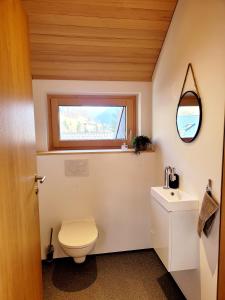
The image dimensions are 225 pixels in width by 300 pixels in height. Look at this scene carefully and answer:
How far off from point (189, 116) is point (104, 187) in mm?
1187

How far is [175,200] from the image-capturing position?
1591 millimetres

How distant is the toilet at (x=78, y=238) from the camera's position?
1.88 meters

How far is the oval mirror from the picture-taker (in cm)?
151

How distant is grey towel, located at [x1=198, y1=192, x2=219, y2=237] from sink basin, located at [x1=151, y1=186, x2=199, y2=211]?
4.7 inches

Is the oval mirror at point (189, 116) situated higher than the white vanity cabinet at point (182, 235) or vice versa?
the oval mirror at point (189, 116)

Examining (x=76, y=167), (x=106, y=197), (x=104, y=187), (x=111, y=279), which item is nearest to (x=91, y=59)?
(x=76, y=167)

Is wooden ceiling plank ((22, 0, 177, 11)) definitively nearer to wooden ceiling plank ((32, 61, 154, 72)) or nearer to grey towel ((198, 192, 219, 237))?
wooden ceiling plank ((32, 61, 154, 72))

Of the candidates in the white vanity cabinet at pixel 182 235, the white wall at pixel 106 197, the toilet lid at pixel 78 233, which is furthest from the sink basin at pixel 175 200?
the toilet lid at pixel 78 233

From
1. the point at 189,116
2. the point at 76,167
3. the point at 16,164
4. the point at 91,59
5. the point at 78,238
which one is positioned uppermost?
the point at 91,59

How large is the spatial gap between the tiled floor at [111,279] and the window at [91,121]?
4.14 feet

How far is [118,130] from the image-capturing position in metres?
2.65

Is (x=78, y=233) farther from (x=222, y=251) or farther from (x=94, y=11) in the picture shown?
(x=94, y=11)

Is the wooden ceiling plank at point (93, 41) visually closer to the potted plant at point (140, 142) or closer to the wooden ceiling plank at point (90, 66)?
the wooden ceiling plank at point (90, 66)

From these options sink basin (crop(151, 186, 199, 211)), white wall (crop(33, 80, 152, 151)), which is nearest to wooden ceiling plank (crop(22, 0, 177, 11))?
white wall (crop(33, 80, 152, 151))
